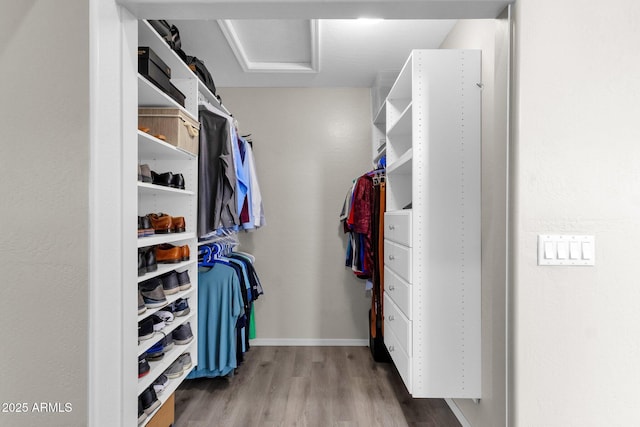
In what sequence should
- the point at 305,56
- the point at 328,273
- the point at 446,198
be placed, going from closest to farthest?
the point at 446,198 < the point at 305,56 < the point at 328,273

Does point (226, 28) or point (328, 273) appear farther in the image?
point (328, 273)

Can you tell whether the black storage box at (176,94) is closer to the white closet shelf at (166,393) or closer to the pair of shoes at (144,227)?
the pair of shoes at (144,227)

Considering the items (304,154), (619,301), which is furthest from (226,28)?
(619,301)

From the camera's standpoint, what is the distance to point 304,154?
345 cm

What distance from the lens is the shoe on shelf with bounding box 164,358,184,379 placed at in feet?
6.47

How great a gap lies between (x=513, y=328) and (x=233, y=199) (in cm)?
176

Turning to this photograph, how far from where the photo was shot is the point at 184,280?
205 cm

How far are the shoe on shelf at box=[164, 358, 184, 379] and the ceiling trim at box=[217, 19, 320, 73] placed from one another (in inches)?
81.5

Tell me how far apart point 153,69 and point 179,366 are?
1.60 m

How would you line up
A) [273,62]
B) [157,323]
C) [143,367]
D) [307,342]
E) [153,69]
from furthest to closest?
[307,342] < [273,62] < [157,323] < [153,69] < [143,367]

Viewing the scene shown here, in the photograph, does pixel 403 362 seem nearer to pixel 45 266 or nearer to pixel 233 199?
pixel 233 199

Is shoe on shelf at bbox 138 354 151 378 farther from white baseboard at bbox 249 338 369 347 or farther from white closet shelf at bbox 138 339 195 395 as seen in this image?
white baseboard at bbox 249 338 369 347

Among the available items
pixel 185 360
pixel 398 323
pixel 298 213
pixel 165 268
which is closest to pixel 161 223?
pixel 165 268

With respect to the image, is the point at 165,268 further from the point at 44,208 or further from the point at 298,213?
the point at 298,213
